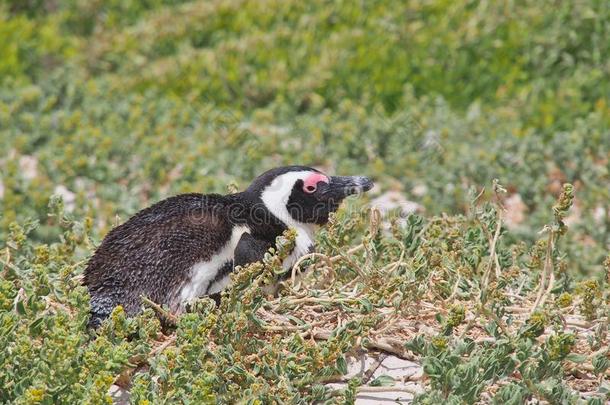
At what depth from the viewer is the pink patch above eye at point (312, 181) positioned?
4918 millimetres

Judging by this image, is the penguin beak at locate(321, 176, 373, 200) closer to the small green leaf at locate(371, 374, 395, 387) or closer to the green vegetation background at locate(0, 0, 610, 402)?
the small green leaf at locate(371, 374, 395, 387)

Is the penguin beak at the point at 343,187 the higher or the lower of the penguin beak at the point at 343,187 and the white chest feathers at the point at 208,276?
the lower

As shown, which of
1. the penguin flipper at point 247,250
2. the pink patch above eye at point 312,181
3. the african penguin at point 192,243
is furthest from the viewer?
the pink patch above eye at point 312,181

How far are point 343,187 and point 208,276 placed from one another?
0.95 m

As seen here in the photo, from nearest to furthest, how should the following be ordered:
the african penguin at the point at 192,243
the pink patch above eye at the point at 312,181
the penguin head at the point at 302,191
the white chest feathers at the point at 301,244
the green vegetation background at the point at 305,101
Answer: the african penguin at the point at 192,243, the white chest feathers at the point at 301,244, the penguin head at the point at 302,191, the pink patch above eye at the point at 312,181, the green vegetation background at the point at 305,101

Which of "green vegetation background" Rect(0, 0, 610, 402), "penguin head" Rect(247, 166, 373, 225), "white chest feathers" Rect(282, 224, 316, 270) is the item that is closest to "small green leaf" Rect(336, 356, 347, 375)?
"white chest feathers" Rect(282, 224, 316, 270)

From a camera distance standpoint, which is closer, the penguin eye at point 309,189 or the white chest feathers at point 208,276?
the white chest feathers at point 208,276

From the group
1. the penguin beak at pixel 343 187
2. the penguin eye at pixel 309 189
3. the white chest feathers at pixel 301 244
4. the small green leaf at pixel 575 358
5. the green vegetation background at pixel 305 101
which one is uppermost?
the small green leaf at pixel 575 358

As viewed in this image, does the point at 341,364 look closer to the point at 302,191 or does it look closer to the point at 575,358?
the point at 575,358

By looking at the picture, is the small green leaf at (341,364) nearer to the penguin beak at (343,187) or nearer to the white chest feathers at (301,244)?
the white chest feathers at (301,244)

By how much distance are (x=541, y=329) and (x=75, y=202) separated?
12.8ft

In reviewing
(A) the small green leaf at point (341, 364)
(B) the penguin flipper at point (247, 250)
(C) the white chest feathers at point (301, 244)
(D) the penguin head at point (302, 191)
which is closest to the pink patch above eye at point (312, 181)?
(D) the penguin head at point (302, 191)

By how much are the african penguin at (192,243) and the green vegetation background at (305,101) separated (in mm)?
1470

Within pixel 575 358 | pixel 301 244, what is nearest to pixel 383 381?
pixel 575 358
